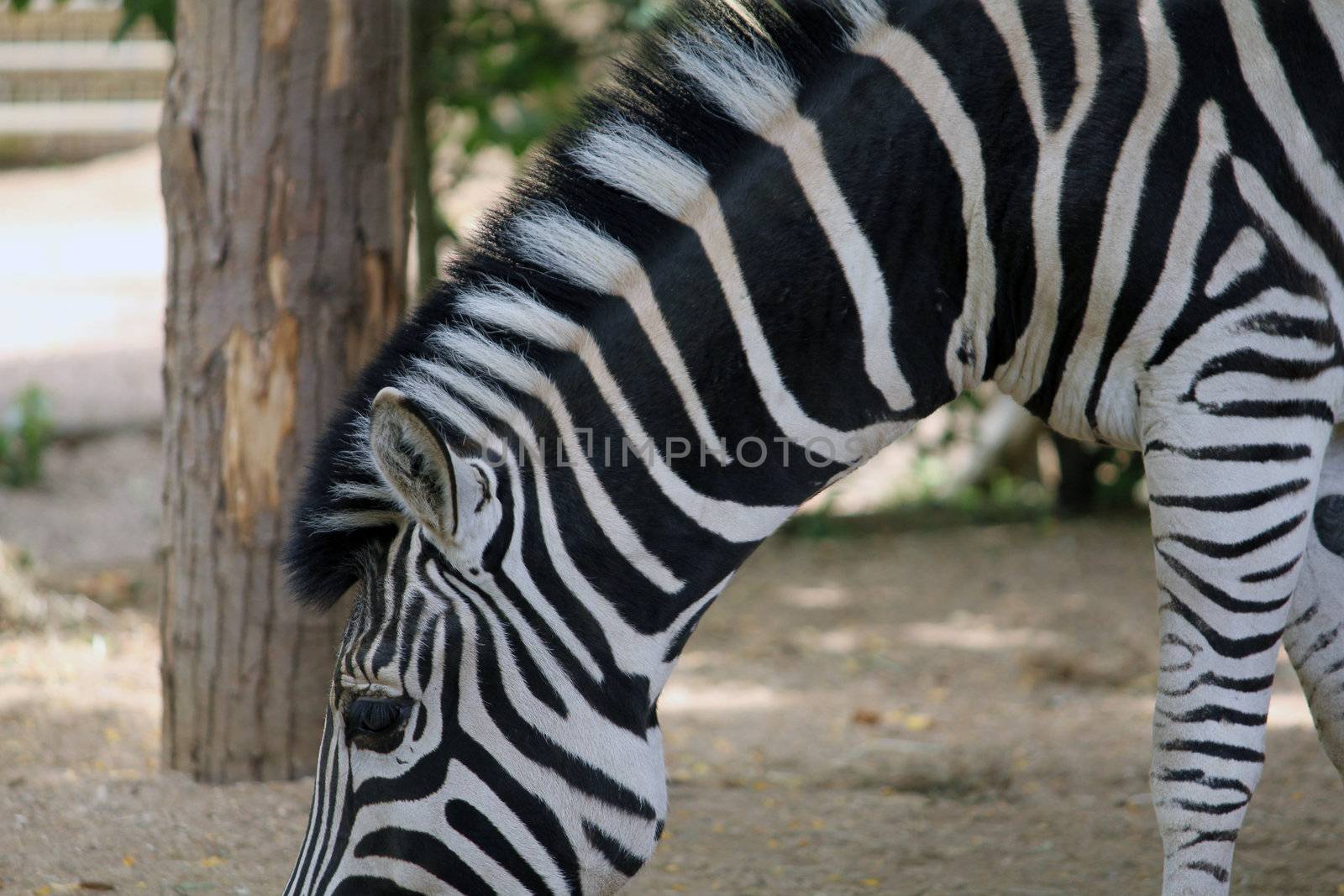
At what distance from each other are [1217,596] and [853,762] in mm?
2332

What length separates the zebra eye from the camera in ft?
7.91

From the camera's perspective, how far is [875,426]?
9.02 feet

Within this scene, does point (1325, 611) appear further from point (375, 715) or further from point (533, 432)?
point (375, 715)

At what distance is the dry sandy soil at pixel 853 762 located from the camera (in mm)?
3586

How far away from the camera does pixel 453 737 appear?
7.95 ft

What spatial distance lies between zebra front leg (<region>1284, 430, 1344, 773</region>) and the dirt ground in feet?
2.53

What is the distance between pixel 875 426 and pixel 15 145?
60.6 ft

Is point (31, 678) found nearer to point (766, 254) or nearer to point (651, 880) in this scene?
point (651, 880)

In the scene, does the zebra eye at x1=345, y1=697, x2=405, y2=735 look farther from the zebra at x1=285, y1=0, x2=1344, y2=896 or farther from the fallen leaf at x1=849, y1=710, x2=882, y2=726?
the fallen leaf at x1=849, y1=710, x2=882, y2=726

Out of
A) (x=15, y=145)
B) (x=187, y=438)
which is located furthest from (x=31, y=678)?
(x=15, y=145)

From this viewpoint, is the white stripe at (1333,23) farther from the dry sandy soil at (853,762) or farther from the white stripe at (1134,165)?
the dry sandy soil at (853,762)

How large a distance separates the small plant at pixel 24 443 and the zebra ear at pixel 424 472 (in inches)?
255

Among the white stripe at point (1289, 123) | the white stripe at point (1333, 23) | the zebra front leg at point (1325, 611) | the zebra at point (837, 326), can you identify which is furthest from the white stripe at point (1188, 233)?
the zebra front leg at point (1325, 611)

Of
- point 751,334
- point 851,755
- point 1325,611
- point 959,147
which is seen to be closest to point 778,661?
point 851,755
